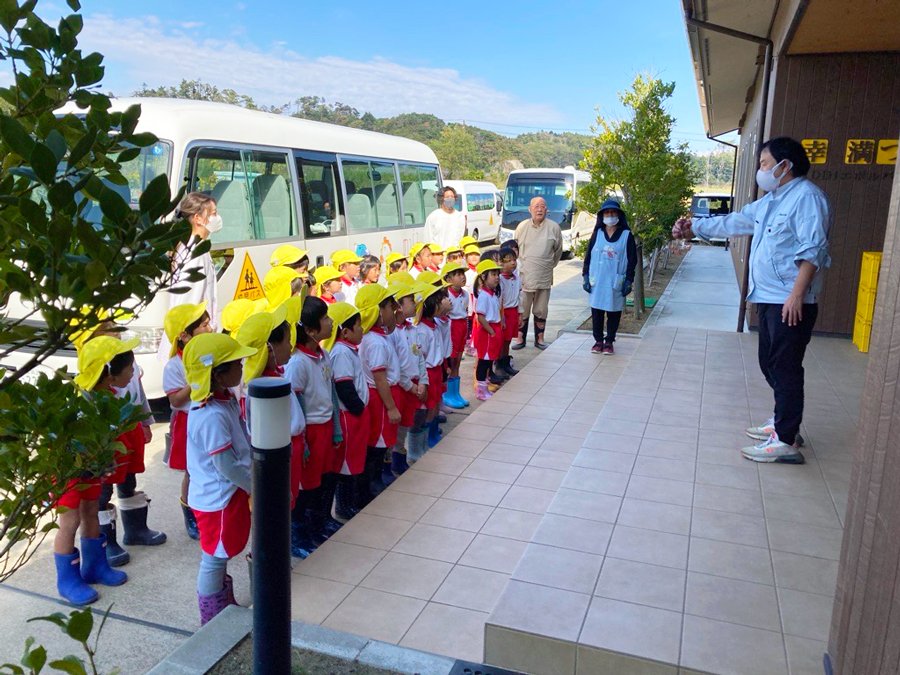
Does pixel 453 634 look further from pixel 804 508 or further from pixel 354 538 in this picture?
pixel 804 508

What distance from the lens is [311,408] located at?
3.68 metres

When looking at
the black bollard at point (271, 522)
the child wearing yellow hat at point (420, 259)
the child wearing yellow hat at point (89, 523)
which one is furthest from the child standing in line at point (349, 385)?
the child wearing yellow hat at point (420, 259)

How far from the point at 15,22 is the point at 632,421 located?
15.0 feet

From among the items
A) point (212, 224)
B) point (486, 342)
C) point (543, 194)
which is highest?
point (543, 194)

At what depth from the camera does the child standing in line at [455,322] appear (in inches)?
246

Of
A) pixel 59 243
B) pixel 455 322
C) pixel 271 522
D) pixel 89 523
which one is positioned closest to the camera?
pixel 59 243

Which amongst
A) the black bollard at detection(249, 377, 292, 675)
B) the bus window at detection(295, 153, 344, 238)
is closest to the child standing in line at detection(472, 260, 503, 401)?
the bus window at detection(295, 153, 344, 238)

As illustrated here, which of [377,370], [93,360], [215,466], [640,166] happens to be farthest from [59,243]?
[640,166]

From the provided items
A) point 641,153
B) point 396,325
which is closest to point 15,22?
point 396,325

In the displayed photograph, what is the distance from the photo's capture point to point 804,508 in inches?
144

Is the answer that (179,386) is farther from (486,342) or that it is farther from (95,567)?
(486,342)

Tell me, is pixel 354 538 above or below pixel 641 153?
below

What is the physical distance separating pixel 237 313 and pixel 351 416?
1.04 metres

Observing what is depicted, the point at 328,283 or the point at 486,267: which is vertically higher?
the point at 486,267
